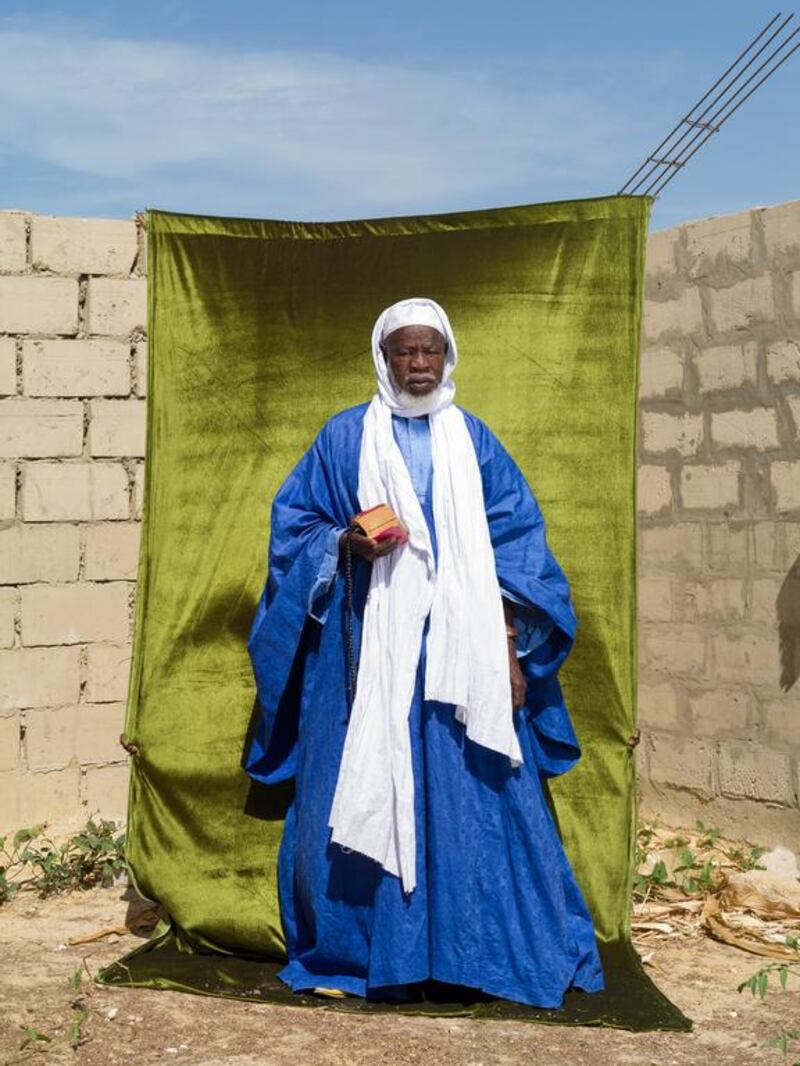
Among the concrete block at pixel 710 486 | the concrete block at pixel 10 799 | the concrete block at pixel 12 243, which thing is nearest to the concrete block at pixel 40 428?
the concrete block at pixel 12 243

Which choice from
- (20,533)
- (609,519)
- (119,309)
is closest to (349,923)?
(609,519)

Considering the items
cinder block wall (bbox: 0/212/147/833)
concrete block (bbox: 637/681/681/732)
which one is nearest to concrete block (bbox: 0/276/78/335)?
cinder block wall (bbox: 0/212/147/833)

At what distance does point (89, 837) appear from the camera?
20.2 feet

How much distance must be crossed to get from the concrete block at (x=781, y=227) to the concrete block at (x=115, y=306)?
2.49 metres

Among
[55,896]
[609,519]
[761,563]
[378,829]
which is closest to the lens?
[378,829]

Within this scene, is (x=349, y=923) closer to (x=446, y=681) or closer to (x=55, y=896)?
(x=446, y=681)

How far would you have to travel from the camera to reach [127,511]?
650 cm

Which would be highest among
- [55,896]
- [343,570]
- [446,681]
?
[343,570]

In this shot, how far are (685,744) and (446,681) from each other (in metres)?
2.64

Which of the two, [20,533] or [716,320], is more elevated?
[716,320]

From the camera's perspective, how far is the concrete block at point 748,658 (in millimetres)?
6328

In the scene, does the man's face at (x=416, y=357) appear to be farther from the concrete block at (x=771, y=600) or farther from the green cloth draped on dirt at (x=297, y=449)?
the concrete block at (x=771, y=600)

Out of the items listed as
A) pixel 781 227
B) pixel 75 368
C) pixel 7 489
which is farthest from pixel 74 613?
pixel 781 227

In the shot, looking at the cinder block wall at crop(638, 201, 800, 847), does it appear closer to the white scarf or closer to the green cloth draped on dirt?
the green cloth draped on dirt
